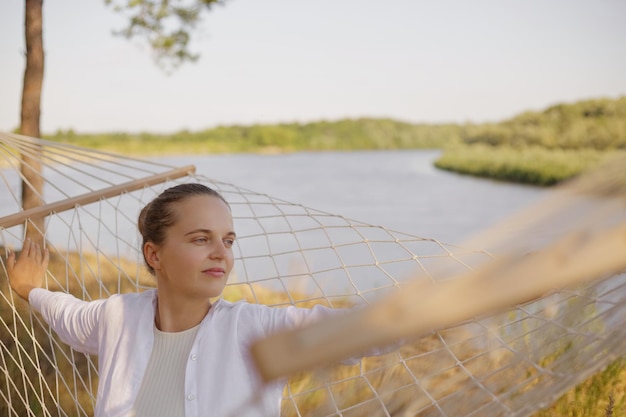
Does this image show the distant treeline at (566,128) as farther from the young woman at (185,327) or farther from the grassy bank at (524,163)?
the young woman at (185,327)

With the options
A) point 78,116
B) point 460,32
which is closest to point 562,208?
point 78,116

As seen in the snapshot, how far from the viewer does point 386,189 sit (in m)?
13.8

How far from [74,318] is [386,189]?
12.4m

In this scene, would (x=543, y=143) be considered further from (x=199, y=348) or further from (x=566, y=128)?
(x=199, y=348)

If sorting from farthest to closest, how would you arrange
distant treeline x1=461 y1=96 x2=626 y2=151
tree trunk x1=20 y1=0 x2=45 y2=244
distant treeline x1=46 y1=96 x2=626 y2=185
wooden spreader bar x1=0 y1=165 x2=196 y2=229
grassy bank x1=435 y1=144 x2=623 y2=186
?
distant treeline x1=461 y1=96 x2=626 y2=151 < distant treeline x1=46 y1=96 x2=626 y2=185 < grassy bank x1=435 y1=144 x2=623 y2=186 < tree trunk x1=20 y1=0 x2=45 y2=244 < wooden spreader bar x1=0 y1=165 x2=196 y2=229

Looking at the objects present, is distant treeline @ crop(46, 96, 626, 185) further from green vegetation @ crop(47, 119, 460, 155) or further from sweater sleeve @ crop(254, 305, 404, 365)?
sweater sleeve @ crop(254, 305, 404, 365)

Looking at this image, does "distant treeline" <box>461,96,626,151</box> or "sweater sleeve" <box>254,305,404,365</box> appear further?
"distant treeline" <box>461,96,626,151</box>

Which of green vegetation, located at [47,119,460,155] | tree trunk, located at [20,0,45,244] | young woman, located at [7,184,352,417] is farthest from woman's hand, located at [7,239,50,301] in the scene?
green vegetation, located at [47,119,460,155]

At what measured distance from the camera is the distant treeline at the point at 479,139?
41.5 ft

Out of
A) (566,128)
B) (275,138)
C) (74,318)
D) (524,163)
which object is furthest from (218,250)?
(566,128)

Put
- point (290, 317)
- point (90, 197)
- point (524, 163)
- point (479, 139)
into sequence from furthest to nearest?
point (479, 139) → point (524, 163) → point (90, 197) → point (290, 317)

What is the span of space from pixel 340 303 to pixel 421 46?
16.0ft

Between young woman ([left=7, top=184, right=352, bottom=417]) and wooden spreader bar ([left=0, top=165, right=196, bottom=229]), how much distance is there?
61 centimetres

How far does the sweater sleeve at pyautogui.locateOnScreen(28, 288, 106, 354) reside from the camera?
4.99ft
